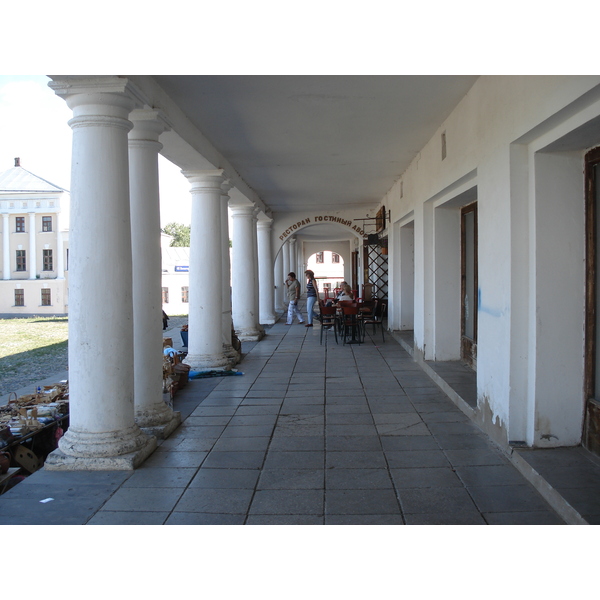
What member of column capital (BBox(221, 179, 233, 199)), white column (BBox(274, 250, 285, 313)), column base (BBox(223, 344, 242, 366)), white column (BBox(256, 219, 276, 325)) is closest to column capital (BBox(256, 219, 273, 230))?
white column (BBox(256, 219, 276, 325))

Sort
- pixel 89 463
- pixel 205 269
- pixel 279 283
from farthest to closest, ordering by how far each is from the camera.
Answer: pixel 279 283, pixel 205 269, pixel 89 463

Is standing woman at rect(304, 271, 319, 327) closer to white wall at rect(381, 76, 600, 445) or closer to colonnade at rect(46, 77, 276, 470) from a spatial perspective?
white wall at rect(381, 76, 600, 445)

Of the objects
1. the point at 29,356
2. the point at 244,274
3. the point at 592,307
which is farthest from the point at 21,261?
the point at 592,307

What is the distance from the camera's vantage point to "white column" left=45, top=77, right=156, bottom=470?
159 inches

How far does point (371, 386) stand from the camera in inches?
275

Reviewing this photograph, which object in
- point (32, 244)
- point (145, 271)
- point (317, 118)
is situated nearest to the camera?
point (145, 271)

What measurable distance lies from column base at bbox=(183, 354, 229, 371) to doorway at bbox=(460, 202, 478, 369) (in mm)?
3416

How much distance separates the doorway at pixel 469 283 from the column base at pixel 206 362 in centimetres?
342

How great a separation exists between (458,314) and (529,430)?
373 centimetres

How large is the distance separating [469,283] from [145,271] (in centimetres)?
432

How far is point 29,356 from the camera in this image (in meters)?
12.4

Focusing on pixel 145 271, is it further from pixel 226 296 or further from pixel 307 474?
pixel 226 296

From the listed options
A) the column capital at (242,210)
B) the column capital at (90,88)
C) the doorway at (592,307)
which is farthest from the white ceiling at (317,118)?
the doorway at (592,307)

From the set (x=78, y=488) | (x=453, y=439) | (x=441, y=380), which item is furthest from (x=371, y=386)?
(x=78, y=488)
